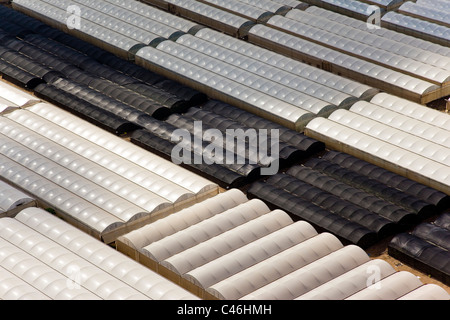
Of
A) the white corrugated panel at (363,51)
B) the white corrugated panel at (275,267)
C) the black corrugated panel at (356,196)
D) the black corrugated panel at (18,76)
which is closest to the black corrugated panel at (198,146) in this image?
the black corrugated panel at (356,196)

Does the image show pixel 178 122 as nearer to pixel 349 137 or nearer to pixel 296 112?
pixel 296 112

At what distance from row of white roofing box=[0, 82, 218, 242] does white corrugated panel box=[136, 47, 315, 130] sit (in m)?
17.2

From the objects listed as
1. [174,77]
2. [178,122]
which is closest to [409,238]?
[178,122]

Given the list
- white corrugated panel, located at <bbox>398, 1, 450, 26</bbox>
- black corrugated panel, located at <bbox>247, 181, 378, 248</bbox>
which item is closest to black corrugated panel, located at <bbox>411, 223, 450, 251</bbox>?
black corrugated panel, located at <bbox>247, 181, 378, 248</bbox>

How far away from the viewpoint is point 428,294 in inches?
2795

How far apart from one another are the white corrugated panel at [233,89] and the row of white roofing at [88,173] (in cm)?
1718

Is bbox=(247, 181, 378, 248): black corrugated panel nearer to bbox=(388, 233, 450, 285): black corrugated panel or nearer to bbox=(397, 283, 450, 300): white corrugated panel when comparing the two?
bbox=(388, 233, 450, 285): black corrugated panel

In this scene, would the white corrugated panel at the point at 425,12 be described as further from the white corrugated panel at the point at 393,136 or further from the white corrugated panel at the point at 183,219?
the white corrugated panel at the point at 183,219

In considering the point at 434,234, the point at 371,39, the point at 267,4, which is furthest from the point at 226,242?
the point at 267,4

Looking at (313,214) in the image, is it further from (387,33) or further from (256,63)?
(387,33)

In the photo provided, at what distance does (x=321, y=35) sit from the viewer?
123 meters

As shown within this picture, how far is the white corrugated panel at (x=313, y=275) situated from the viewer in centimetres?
7125

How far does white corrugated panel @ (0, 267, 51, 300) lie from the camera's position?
230 ft
